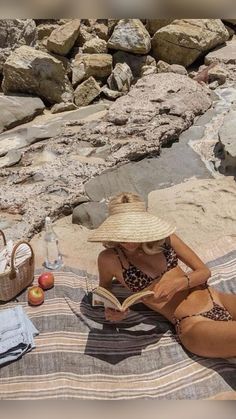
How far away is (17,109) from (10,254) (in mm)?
4997

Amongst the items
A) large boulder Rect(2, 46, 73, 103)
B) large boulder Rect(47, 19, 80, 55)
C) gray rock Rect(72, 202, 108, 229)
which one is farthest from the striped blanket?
A: large boulder Rect(47, 19, 80, 55)

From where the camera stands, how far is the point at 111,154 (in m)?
5.82

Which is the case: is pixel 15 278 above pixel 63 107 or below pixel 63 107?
above

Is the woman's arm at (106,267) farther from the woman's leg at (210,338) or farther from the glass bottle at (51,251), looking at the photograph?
the glass bottle at (51,251)

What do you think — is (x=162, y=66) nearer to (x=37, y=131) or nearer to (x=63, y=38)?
(x=63, y=38)

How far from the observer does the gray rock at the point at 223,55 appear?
9023mm

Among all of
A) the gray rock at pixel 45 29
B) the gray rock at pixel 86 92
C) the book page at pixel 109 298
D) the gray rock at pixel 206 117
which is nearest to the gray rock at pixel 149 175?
the gray rock at pixel 206 117

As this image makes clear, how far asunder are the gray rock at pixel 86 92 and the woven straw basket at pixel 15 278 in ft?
18.5

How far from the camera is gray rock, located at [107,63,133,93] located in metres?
8.76

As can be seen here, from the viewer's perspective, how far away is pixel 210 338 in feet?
8.95

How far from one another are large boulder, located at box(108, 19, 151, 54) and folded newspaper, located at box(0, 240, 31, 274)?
711 centimetres

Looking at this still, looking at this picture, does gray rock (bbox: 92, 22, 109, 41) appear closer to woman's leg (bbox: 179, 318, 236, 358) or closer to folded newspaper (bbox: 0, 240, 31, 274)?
folded newspaper (bbox: 0, 240, 31, 274)

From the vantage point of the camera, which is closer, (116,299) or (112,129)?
(116,299)

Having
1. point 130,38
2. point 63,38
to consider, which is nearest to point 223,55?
point 130,38
